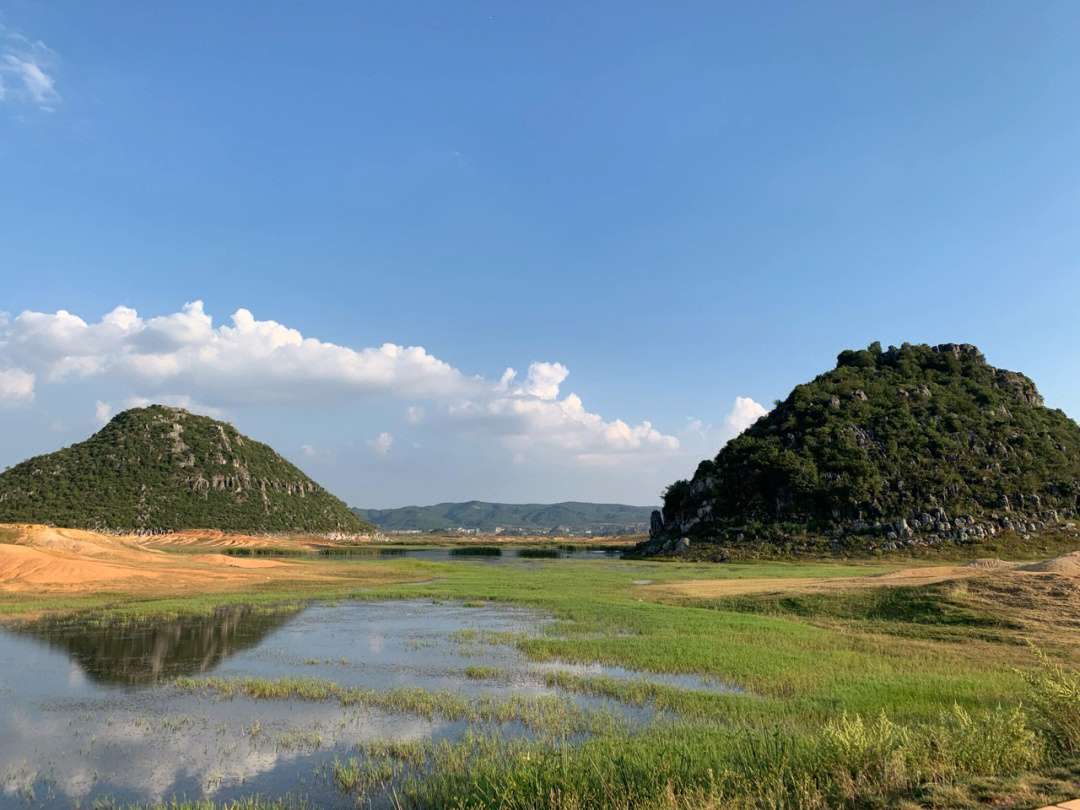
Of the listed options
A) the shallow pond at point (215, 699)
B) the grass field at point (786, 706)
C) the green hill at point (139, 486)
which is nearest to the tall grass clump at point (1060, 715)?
the grass field at point (786, 706)

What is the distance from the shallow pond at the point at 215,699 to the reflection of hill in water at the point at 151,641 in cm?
11

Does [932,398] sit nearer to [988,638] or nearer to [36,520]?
[988,638]

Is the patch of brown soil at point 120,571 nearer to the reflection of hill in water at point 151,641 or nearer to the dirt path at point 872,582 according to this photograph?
the reflection of hill in water at point 151,641

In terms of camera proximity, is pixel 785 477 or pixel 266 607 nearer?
pixel 266 607

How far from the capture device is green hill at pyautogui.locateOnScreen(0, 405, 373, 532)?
14925 centimetres

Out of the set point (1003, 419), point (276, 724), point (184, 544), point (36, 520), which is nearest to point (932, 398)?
point (1003, 419)

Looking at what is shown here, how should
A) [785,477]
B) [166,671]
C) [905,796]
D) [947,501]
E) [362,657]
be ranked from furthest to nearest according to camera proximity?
1. [785,477]
2. [947,501]
3. [362,657]
4. [166,671]
5. [905,796]

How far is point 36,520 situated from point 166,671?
157016mm

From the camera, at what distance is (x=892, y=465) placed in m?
110

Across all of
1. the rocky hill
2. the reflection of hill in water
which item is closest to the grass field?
the reflection of hill in water

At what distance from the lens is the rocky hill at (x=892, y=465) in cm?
9919

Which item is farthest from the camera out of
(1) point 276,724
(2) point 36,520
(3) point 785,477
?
(2) point 36,520

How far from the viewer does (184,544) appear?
13225 cm

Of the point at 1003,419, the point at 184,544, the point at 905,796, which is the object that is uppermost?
the point at 1003,419
